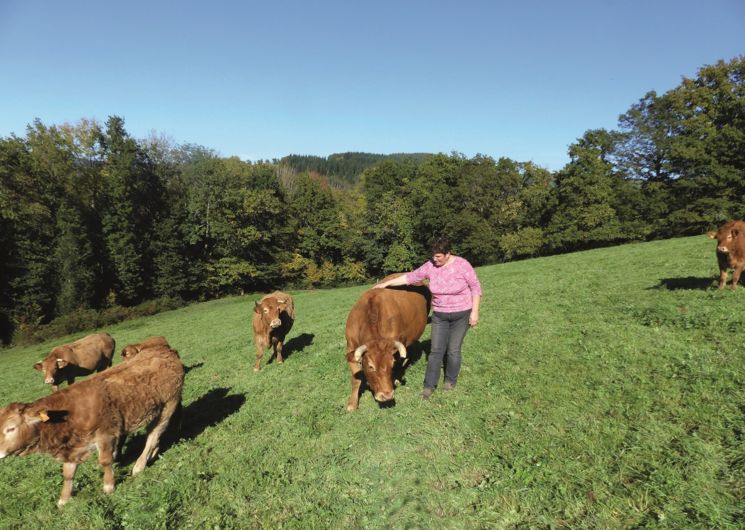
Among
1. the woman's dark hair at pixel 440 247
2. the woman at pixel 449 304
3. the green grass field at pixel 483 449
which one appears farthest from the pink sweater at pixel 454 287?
the green grass field at pixel 483 449

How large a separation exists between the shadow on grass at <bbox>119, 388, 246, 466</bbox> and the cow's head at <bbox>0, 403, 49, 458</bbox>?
1817mm

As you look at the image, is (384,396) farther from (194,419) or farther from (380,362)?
(194,419)

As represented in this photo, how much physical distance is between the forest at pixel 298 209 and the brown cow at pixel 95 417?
124ft

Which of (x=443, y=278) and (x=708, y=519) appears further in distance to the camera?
(x=443, y=278)

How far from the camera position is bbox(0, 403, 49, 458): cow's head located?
5.07 m

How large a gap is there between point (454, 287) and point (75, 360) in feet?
47.5

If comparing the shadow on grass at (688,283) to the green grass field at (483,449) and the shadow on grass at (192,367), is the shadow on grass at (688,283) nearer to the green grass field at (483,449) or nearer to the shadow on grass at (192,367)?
the green grass field at (483,449)

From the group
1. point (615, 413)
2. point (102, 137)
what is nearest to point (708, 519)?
point (615, 413)

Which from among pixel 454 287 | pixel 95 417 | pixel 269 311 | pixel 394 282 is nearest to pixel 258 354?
pixel 269 311

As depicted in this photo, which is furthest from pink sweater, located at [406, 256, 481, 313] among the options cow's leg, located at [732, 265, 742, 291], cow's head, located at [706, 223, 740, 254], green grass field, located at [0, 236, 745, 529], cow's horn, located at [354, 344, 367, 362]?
cow's leg, located at [732, 265, 742, 291]

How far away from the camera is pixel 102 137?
163 ft

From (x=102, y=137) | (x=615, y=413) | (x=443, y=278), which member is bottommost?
(x=615, y=413)

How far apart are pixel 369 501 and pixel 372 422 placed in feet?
6.52

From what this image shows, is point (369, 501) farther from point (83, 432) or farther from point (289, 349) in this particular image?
point (289, 349)
